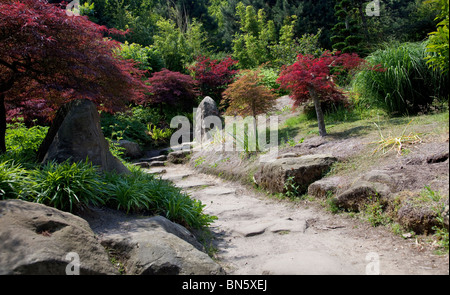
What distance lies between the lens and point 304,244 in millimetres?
3330

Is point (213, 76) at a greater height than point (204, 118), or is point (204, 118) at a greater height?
point (213, 76)

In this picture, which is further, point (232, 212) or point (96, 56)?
point (232, 212)

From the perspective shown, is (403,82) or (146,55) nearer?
(403,82)

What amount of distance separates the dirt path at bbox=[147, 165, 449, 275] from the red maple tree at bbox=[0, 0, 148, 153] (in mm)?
2637

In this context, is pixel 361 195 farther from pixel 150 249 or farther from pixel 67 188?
pixel 67 188

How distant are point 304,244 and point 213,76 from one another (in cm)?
1037

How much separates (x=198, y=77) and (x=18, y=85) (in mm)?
9058

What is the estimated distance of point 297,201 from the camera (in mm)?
4879

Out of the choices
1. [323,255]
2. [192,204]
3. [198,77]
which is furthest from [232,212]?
[198,77]

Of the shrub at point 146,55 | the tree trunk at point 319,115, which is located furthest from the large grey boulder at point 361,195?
the shrub at point 146,55

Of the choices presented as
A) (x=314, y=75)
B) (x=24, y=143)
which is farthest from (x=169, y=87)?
(x=24, y=143)

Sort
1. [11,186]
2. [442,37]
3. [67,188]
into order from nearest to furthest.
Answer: [442,37]
[11,186]
[67,188]

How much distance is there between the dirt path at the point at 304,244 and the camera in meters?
2.61
